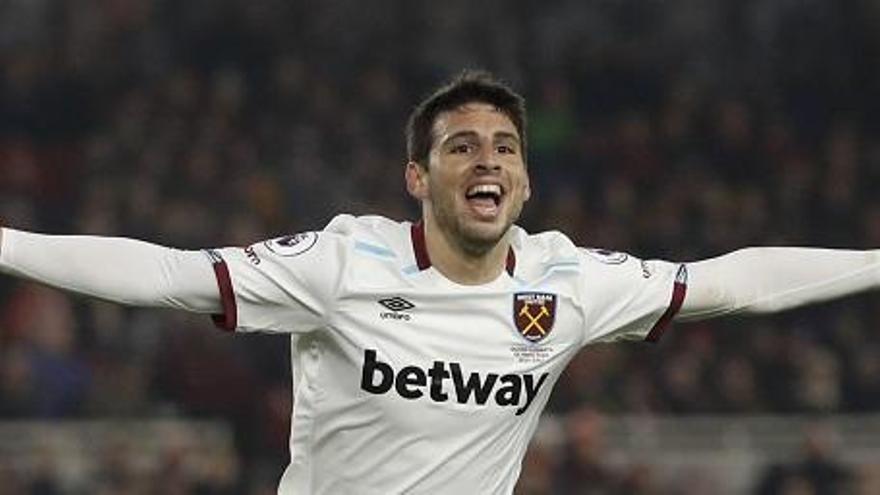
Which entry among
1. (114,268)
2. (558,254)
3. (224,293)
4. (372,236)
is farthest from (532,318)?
(114,268)

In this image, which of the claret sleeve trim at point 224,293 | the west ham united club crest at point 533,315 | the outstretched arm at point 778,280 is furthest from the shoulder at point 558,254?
the claret sleeve trim at point 224,293

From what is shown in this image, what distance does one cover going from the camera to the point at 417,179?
5344 mm

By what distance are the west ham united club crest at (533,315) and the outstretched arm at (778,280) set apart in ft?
1.14

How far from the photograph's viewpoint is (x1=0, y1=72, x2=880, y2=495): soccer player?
5.11m

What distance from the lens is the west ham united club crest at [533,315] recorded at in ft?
17.3

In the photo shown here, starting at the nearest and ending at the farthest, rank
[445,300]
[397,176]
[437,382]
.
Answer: [437,382] < [445,300] < [397,176]

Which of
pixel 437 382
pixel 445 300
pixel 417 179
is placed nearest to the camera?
pixel 437 382

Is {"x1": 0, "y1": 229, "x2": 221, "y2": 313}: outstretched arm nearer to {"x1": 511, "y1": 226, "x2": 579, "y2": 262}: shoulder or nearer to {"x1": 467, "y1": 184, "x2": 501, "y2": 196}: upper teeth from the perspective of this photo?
{"x1": 467, "y1": 184, "x2": 501, "y2": 196}: upper teeth

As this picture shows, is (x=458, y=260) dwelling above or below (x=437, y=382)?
above

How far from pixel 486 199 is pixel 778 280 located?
2.38 feet

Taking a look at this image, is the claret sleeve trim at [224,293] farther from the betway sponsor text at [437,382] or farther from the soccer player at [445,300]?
the betway sponsor text at [437,382]

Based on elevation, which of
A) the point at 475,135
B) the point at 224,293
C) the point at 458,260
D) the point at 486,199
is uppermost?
the point at 475,135

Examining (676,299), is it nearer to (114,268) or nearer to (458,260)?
(458,260)

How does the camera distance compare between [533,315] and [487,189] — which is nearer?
[487,189]
